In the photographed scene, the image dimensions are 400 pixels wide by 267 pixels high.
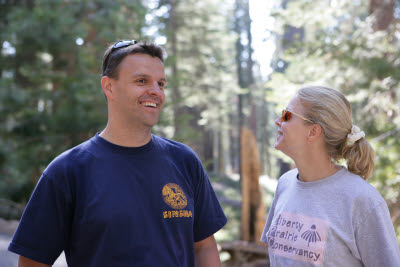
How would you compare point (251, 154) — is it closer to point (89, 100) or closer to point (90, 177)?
point (89, 100)

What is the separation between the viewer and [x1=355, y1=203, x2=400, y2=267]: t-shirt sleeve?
200 centimetres

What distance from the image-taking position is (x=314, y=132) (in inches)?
95.9

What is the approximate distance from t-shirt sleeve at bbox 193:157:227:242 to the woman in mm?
376

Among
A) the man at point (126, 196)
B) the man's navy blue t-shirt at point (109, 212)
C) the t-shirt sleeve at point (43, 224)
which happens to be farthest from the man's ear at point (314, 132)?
the t-shirt sleeve at point (43, 224)

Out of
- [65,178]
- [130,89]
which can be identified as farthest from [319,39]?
[65,178]

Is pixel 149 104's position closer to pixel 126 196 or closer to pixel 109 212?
pixel 126 196

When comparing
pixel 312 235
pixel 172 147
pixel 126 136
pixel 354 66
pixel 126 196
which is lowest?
pixel 312 235

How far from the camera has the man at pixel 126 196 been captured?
198 centimetres

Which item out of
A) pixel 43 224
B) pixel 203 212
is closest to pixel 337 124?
pixel 203 212

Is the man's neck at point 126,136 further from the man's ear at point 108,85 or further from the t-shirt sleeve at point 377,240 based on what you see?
the t-shirt sleeve at point 377,240

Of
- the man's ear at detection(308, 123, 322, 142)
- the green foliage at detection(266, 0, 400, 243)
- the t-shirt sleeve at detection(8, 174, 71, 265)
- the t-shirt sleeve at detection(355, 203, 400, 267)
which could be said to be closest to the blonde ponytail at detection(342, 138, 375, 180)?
the man's ear at detection(308, 123, 322, 142)

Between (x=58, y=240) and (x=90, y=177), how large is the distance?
357mm

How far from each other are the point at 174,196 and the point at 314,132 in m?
0.97

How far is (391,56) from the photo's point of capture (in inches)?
279
